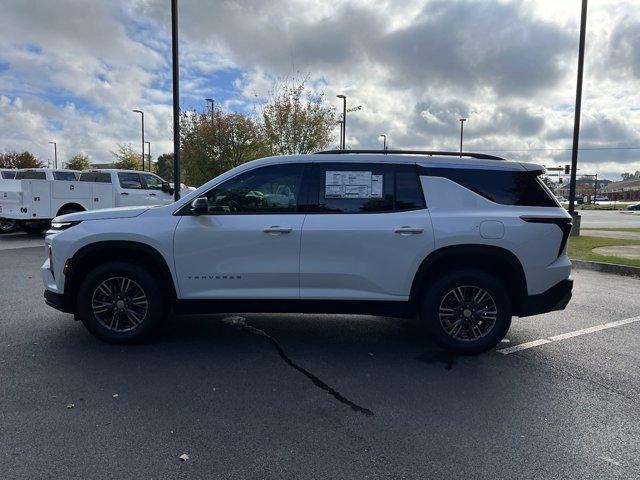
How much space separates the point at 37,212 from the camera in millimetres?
13266

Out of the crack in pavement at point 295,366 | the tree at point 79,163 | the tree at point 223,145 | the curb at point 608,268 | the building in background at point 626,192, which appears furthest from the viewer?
the building in background at point 626,192

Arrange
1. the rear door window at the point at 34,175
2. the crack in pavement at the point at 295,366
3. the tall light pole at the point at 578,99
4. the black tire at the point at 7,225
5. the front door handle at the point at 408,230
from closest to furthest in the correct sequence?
the crack in pavement at the point at 295,366 < the front door handle at the point at 408,230 < the black tire at the point at 7,225 < the tall light pole at the point at 578,99 < the rear door window at the point at 34,175

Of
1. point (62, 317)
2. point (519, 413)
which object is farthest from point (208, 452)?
point (62, 317)

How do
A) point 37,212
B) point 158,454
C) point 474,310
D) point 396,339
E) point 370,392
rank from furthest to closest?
point 37,212, point 396,339, point 474,310, point 370,392, point 158,454

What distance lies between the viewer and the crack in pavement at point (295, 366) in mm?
3590

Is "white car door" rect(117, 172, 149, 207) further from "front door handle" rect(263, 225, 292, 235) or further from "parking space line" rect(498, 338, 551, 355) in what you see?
"parking space line" rect(498, 338, 551, 355)

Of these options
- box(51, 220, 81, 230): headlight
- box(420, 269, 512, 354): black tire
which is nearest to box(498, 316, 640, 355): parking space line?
box(420, 269, 512, 354): black tire

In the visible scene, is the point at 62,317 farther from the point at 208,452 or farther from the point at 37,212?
the point at 37,212

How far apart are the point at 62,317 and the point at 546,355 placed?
540 centimetres

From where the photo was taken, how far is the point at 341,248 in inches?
177

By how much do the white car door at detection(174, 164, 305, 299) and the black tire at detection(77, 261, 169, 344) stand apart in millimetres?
314

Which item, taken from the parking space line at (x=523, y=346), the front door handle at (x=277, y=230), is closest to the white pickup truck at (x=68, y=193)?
the front door handle at (x=277, y=230)

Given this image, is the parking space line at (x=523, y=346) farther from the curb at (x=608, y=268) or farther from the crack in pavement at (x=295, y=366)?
the curb at (x=608, y=268)

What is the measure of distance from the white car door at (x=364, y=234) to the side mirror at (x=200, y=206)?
941mm
